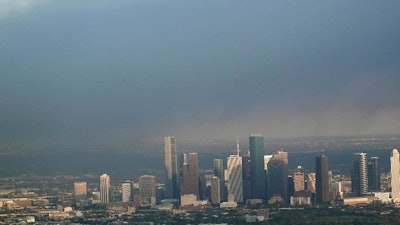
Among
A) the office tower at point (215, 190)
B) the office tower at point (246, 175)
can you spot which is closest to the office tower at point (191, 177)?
the office tower at point (215, 190)


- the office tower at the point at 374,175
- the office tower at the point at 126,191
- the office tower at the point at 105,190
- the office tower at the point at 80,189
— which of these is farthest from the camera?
the office tower at the point at 374,175

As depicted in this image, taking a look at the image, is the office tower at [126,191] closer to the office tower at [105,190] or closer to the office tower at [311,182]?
the office tower at [105,190]

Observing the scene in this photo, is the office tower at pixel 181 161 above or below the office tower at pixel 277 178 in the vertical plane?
above

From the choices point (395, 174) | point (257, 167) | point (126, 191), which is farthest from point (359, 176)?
point (126, 191)

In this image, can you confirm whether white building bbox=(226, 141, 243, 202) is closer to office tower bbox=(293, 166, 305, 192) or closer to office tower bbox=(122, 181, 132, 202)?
office tower bbox=(293, 166, 305, 192)

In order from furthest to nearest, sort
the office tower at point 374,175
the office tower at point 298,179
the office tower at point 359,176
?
1. the office tower at point 298,179
2. the office tower at point 374,175
3. the office tower at point 359,176

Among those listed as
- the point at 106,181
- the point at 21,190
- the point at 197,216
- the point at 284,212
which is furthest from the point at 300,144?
the point at 21,190
